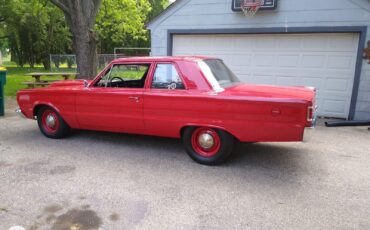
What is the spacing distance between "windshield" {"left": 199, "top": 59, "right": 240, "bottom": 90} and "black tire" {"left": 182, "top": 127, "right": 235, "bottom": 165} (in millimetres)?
717

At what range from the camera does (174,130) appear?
16.9ft

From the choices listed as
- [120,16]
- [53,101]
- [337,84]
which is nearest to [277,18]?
[337,84]

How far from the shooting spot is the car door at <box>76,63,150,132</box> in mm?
5414

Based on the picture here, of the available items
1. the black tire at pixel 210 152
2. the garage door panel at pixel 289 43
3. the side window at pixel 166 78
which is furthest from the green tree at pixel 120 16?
the black tire at pixel 210 152

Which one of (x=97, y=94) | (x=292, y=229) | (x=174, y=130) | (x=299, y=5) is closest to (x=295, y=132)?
(x=292, y=229)

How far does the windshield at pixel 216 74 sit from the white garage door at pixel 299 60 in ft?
12.4

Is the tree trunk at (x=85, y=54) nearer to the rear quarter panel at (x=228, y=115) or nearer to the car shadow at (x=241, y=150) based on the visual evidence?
the car shadow at (x=241, y=150)

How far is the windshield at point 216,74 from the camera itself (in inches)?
198

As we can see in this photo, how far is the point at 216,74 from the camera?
17.3 feet

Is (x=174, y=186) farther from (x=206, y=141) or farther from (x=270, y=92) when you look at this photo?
(x=270, y=92)

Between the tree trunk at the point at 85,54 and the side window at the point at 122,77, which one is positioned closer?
the side window at the point at 122,77

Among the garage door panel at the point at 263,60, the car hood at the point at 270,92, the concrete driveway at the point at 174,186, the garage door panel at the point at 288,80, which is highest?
the garage door panel at the point at 263,60

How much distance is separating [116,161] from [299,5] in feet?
20.9

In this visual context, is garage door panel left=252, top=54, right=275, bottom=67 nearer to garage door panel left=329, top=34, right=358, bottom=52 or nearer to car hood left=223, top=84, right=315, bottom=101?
garage door panel left=329, top=34, right=358, bottom=52
